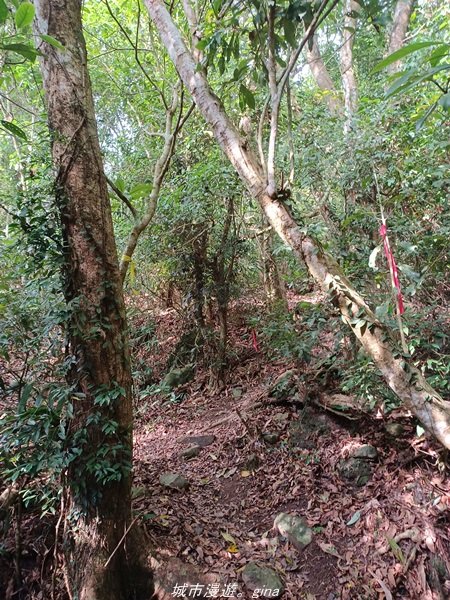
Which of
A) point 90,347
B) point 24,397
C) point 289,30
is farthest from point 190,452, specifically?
point 289,30

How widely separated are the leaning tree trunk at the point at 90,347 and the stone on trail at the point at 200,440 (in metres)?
2.11

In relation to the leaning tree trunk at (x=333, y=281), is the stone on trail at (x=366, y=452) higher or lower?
lower

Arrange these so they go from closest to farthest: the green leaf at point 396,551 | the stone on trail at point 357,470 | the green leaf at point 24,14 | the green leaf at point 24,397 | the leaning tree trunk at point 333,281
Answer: the green leaf at point 24,14 < the green leaf at point 24,397 < the leaning tree trunk at point 333,281 < the green leaf at point 396,551 < the stone on trail at point 357,470

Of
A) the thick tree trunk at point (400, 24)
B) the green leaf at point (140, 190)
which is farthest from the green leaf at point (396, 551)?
the thick tree trunk at point (400, 24)

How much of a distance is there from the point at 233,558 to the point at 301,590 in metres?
0.51

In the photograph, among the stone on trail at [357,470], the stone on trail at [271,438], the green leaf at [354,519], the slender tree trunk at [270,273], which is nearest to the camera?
the green leaf at [354,519]

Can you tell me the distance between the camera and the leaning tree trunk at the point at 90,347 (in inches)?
87.9

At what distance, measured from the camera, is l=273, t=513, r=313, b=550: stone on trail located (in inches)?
118

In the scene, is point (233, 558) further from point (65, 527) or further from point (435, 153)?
point (435, 153)

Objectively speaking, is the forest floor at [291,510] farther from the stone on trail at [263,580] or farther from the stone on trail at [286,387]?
the stone on trail at [286,387]

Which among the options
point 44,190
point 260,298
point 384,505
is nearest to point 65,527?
point 44,190

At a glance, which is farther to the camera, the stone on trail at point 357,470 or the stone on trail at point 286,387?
the stone on trail at point 286,387

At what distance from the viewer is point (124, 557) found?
93.0 inches

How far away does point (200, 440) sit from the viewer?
4.61 metres
